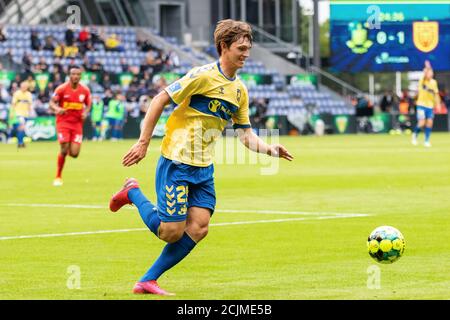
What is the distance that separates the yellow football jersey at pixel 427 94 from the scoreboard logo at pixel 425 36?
18784mm

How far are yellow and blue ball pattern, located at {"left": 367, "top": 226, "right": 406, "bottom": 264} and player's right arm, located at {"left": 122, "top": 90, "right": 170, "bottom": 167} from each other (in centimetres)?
222

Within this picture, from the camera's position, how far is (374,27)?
58.8 meters

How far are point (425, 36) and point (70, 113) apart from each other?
1511 inches

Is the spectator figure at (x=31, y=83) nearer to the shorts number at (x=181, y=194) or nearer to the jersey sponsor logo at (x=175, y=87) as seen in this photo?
the jersey sponsor logo at (x=175, y=87)

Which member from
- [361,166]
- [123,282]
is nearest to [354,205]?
[123,282]

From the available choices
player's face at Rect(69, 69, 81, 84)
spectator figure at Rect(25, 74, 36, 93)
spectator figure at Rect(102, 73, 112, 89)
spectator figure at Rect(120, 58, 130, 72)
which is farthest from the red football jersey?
spectator figure at Rect(120, 58, 130, 72)

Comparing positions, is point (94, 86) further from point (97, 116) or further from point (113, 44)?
point (113, 44)

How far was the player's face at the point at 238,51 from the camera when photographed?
9891mm

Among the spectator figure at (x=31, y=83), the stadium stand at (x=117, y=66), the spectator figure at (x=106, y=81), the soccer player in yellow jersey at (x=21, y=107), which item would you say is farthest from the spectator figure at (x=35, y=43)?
the soccer player in yellow jersey at (x=21, y=107)

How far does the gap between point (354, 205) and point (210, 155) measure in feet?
27.6

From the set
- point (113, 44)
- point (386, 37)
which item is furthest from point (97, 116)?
point (386, 37)

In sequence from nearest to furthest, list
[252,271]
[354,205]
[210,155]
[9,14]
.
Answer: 1. [210,155]
2. [252,271]
3. [354,205]
4. [9,14]

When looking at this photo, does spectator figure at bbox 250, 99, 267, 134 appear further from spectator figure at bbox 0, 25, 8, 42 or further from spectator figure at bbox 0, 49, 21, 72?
spectator figure at bbox 0, 25, 8, 42

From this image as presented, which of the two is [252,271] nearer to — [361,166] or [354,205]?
[354,205]
